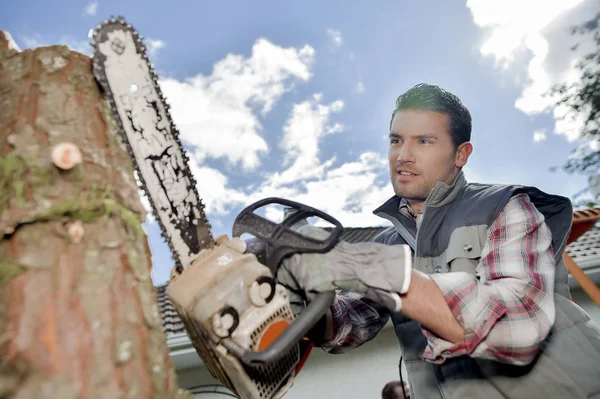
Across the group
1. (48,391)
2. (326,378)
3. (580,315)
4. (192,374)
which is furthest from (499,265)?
(192,374)

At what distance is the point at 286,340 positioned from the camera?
3.68 feet

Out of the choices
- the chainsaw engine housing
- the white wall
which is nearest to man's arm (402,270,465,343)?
the chainsaw engine housing

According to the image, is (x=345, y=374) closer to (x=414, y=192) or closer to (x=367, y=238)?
(x=414, y=192)

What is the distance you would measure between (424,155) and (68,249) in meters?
2.11

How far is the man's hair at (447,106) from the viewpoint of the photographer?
2.39 metres

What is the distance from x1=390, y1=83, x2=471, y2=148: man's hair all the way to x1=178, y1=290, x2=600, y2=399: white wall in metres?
3.32

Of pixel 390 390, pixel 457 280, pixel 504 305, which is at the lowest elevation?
pixel 390 390

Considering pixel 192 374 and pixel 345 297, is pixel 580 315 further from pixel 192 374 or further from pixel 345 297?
pixel 192 374

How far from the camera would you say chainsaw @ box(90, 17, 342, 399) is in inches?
45.3

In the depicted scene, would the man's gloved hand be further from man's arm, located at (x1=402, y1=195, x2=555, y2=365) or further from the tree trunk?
the tree trunk

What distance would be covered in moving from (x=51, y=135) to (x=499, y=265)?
1.83m

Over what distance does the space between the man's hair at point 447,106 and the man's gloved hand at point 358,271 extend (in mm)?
1477

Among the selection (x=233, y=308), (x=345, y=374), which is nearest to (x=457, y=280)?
(x=233, y=308)

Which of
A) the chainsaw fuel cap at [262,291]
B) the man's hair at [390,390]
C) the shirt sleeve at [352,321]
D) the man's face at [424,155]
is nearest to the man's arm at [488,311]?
the chainsaw fuel cap at [262,291]
